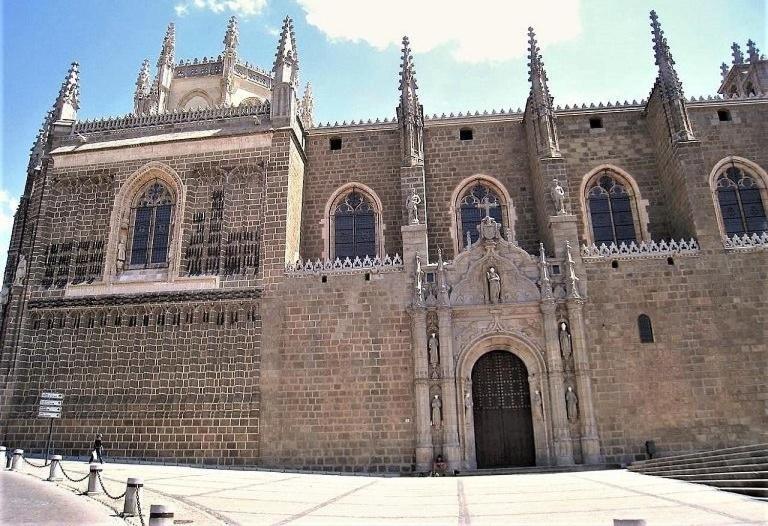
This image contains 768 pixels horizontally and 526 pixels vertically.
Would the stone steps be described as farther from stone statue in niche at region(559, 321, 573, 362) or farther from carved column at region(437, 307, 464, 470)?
carved column at region(437, 307, 464, 470)

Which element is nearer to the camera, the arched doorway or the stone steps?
the stone steps

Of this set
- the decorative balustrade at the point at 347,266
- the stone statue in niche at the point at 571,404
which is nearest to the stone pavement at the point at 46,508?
the decorative balustrade at the point at 347,266

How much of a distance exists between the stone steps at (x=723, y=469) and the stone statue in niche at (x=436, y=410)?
517 cm

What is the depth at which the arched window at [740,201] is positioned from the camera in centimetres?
1816

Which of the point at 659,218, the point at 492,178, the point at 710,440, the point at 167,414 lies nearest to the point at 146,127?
the point at 167,414

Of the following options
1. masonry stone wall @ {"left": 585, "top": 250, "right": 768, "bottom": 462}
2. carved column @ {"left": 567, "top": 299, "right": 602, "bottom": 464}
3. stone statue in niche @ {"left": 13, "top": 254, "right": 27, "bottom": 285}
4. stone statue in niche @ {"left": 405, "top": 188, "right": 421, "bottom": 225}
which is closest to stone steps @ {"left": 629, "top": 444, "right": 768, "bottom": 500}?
carved column @ {"left": 567, "top": 299, "right": 602, "bottom": 464}

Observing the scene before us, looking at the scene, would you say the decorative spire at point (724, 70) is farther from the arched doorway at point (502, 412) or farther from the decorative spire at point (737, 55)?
the arched doorway at point (502, 412)

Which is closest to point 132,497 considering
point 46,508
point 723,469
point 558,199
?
point 46,508

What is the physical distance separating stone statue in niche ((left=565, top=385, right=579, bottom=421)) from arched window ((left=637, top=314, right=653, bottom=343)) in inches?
107

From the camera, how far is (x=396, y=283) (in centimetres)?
1689

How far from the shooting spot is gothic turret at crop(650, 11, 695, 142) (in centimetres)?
1789

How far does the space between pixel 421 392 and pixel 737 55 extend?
72.9 ft

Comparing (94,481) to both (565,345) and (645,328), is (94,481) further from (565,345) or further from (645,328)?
(645,328)

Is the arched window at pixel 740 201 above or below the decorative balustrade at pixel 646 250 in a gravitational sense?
above
